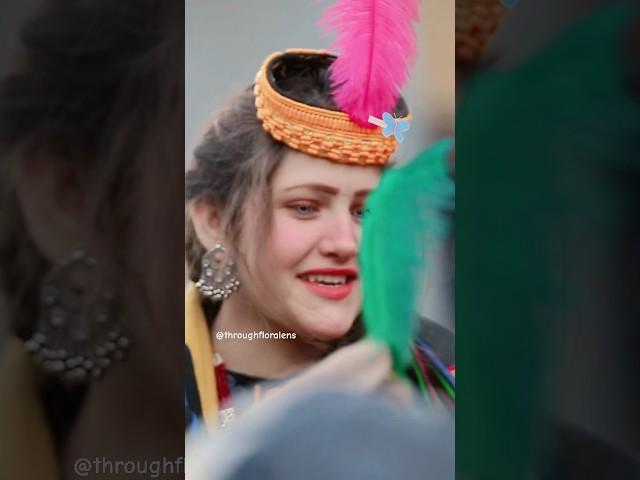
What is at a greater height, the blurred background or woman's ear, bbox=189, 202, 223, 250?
the blurred background

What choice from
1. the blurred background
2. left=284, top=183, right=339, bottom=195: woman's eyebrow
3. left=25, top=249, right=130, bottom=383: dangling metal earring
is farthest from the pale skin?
left=25, top=249, right=130, bottom=383: dangling metal earring

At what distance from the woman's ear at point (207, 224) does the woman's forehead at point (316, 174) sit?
0.24 metres

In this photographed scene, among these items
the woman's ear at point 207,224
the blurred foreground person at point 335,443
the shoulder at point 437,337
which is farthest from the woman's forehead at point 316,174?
the blurred foreground person at point 335,443

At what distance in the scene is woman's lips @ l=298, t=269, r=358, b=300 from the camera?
2100mm

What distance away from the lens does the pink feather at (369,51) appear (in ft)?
6.77

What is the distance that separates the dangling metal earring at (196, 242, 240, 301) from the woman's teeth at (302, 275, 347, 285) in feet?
0.79

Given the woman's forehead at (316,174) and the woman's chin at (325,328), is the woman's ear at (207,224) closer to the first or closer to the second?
the woman's forehead at (316,174)

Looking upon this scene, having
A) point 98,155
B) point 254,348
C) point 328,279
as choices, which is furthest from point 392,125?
point 98,155

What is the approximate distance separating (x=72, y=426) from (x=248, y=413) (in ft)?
2.03

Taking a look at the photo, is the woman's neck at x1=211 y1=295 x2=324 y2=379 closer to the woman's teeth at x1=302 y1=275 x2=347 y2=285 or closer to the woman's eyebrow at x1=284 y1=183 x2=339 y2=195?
the woman's teeth at x1=302 y1=275 x2=347 y2=285

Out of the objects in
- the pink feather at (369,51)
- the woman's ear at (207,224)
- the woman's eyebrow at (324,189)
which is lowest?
the woman's ear at (207,224)

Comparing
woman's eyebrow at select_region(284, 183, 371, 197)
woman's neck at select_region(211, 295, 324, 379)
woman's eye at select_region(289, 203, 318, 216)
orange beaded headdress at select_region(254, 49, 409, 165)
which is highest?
orange beaded headdress at select_region(254, 49, 409, 165)

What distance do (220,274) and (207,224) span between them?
17 centimetres

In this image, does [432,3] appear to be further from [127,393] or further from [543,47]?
[127,393]
